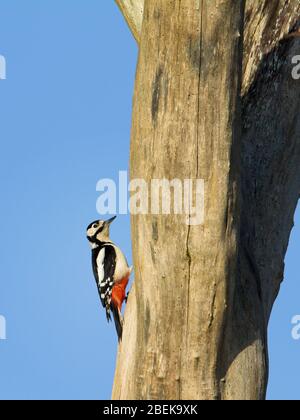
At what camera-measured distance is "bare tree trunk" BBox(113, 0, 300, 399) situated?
4.91m

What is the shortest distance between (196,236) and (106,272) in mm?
3235

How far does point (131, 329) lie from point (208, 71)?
1806mm

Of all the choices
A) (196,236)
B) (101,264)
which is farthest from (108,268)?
(196,236)

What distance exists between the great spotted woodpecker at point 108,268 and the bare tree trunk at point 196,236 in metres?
1.65

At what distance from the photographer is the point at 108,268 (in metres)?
8.23

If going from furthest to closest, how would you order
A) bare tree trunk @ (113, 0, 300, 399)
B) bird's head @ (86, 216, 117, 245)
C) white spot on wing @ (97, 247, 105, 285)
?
bird's head @ (86, 216, 117, 245) → white spot on wing @ (97, 247, 105, 285) → bare tree trunk @ (113, 0, 300, 399)

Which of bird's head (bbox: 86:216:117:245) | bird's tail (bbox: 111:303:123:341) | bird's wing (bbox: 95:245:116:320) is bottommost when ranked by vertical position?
bird's tail (bbox: 111:303:123:341)

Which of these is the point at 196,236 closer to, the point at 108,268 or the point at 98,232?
the point at 108,268

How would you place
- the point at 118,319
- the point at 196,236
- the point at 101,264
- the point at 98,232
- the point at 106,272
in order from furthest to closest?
the point at 98,232, the point at 101,264, the point at 106,272, the point at 118,319, the point at 196,236

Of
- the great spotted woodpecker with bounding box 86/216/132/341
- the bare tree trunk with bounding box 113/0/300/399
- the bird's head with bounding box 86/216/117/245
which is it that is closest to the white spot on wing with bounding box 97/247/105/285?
the great spotted woodpecker with bounding box 86/216/132/341

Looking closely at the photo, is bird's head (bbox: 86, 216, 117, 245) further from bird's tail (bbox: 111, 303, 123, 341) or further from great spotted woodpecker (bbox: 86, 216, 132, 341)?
bird's tail (bbox: 111, 303, 123, 341)

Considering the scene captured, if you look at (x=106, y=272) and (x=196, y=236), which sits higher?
(x=196, y=236)

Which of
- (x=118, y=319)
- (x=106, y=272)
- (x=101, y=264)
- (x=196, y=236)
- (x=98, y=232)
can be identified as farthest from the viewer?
(x=98, y=232)
